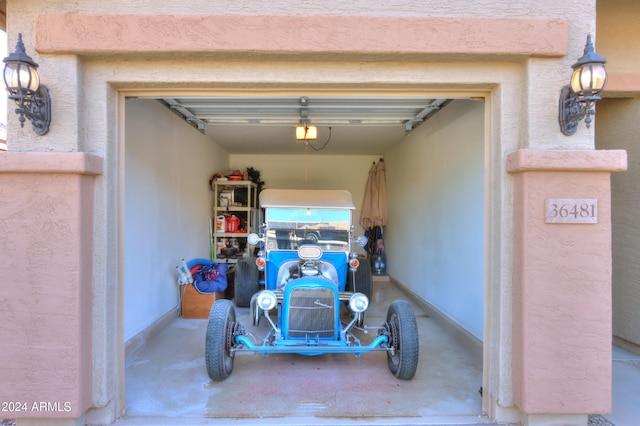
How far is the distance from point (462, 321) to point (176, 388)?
3080mm

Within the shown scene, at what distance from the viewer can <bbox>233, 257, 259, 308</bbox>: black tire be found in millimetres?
5613

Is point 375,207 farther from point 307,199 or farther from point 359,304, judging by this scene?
point 359,304

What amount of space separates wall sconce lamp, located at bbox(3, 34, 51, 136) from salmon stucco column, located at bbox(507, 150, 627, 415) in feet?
10.1

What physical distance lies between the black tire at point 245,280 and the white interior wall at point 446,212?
8.63ft

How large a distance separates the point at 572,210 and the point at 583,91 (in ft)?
2.45

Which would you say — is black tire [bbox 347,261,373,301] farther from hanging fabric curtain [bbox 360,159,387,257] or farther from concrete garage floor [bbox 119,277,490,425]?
hanging fabric curtain [bbox 360,159,387,257]

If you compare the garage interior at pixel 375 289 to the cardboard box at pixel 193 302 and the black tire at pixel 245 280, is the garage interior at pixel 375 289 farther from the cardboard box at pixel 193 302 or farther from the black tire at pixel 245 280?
the black tire at pixel 245 280

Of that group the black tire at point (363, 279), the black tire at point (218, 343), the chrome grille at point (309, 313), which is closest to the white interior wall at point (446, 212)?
the black tire at point (363, 279)

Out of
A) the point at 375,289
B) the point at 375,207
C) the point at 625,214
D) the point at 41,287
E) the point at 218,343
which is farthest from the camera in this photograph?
the point at 375,207

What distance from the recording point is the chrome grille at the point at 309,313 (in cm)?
340

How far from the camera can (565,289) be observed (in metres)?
2.41

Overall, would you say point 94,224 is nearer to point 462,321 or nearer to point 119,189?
point 119,189

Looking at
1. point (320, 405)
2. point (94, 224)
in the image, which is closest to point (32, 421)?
point (94, 224)

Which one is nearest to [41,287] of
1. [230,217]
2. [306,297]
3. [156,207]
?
[306,297]
